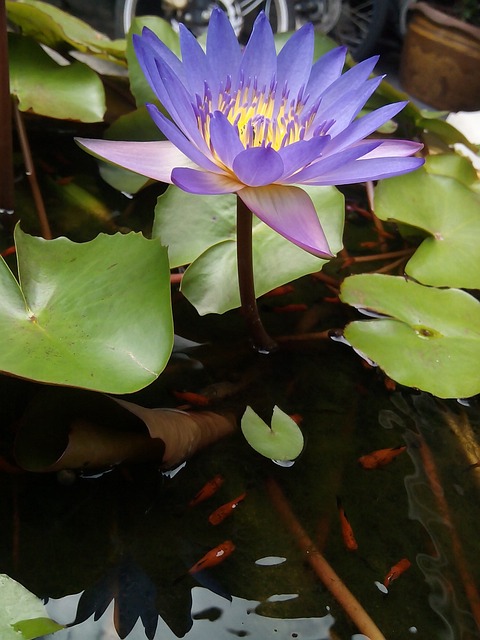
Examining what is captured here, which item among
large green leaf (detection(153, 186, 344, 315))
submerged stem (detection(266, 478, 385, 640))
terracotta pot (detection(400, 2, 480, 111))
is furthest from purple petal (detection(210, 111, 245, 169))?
terracotta pot (detection(400, 2, 480, 111))

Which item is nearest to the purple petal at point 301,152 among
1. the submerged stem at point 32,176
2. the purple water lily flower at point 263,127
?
the purple water lily flower at point 263,127

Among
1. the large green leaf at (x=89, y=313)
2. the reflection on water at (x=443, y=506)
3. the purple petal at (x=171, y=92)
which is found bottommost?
the reflection on water at (x=443, y=506)

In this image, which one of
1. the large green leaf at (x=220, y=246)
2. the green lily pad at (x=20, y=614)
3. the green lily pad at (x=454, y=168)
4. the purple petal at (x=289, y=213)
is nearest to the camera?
the green lily pad at (x=20, y=614)

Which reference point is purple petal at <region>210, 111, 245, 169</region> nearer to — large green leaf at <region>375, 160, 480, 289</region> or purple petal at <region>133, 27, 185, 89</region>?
purple petal at <region>133, 27, 185, 89</region>

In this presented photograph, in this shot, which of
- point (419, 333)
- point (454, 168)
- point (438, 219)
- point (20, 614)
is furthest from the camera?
point (454, 168)

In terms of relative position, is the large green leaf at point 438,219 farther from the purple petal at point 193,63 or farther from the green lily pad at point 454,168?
the purple petal at point 193,63

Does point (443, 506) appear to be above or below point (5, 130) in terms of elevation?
below

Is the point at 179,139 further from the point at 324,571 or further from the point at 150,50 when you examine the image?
the point at 324,571

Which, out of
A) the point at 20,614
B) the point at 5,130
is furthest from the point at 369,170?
the point at 5,130
